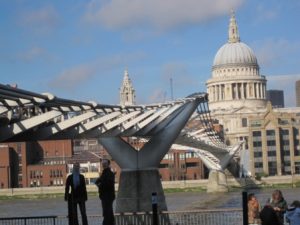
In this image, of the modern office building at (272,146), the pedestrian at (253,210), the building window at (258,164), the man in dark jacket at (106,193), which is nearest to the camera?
the man in dark jacket at (106,193)

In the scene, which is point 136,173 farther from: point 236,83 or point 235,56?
point 235,56

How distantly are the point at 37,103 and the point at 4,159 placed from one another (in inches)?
3742

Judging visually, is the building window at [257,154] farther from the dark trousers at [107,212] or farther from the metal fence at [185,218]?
the dark trousers at [107,212]

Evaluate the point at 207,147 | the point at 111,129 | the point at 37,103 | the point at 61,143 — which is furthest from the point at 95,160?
the point at 37,103

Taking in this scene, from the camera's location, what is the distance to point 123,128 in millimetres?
33531

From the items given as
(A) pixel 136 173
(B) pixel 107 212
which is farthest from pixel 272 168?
(B) pixel 107 212

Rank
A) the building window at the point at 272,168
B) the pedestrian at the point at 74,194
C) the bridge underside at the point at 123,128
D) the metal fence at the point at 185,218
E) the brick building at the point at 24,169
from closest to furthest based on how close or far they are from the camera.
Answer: the pedestrian at the point at 74,194 → the metal fence at the point at 185,218 → the bridge underside at the point at 123,128 → the brick building at the point at 24,169 → the building window at the point at 272,168

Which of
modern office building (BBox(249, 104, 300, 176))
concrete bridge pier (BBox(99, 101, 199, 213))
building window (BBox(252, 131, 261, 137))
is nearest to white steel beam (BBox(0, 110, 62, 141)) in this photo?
concrete bridge pier (BBox(99, 101, 199, 213))

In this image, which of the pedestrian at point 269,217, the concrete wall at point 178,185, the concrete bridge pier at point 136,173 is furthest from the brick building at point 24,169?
the pedestrian at point 269,217

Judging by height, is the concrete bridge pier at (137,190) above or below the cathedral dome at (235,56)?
below

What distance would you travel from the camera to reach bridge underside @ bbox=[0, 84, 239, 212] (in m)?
23.8

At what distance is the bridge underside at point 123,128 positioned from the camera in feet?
78.0

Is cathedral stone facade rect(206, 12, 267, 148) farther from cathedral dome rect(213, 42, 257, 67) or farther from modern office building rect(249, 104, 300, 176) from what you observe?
modern office building rect(249, 104, 300, 176)

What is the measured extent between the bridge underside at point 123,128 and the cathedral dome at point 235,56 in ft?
404
